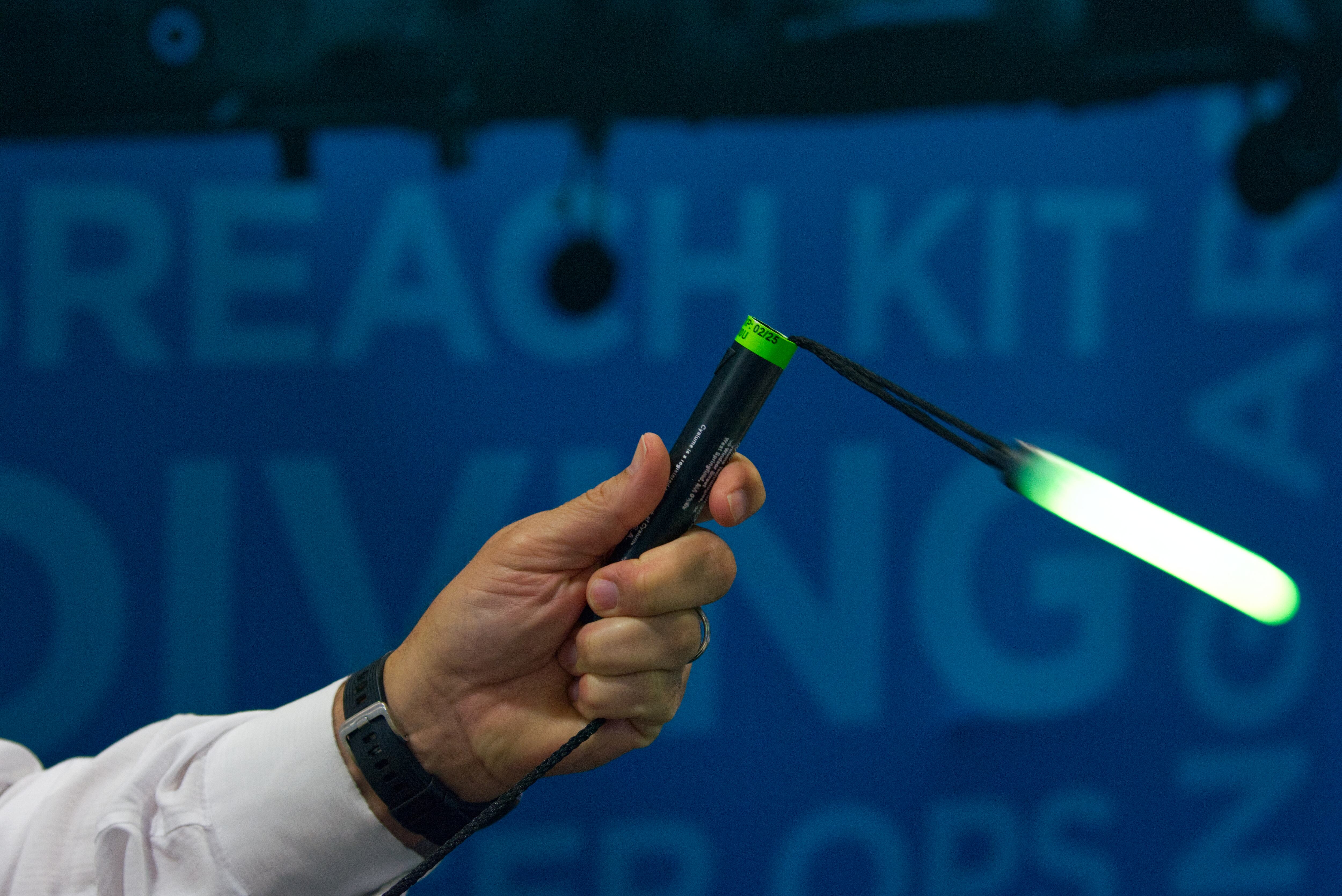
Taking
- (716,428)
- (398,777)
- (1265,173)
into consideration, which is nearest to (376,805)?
(398,777)

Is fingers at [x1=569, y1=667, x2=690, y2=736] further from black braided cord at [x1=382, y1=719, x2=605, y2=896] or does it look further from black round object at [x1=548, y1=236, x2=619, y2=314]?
black round object at [x1=548, y1=236, x2=619, y2=314]

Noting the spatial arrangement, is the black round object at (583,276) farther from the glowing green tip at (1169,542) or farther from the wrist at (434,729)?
the glowing green tip at (1169,542)

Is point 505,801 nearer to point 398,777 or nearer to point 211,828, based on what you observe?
point 398,777

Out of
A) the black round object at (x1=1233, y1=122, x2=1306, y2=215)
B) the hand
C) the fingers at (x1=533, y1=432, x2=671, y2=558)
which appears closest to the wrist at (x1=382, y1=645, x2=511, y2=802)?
the hand

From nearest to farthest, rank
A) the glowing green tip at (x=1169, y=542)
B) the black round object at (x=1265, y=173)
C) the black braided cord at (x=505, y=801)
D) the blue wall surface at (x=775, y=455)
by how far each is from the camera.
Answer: the glowing green tip at (x=1169, y=542) → the black braided cord at (x=505, y=801) → the blue wall surface at (x=775, y=455) → the black round object at (x=1265, y=173)

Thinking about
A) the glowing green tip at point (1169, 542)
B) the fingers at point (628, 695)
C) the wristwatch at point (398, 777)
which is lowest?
the wristwatch at point (398, 777)

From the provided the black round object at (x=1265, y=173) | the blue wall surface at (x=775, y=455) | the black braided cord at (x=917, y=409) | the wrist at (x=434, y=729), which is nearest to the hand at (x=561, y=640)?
the wrist at (x=434, y=729)

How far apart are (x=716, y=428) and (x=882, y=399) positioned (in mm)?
92

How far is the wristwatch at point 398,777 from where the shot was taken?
618 millimetres

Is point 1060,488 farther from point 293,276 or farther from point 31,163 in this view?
point 31,163

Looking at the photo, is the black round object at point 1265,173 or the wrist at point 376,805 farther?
the black round object at point 1265,173

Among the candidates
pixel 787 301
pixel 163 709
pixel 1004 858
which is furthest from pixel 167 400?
pixel 1004 858

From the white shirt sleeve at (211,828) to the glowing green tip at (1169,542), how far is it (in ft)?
1.57

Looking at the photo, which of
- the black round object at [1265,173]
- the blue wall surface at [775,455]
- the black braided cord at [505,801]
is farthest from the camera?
the black round object at [1265,173]
